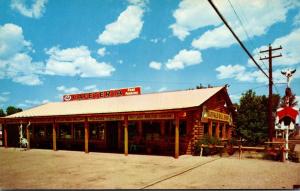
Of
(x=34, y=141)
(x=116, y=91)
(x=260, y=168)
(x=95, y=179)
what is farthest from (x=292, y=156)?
(x=34, y=141)

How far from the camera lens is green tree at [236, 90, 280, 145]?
25766mm

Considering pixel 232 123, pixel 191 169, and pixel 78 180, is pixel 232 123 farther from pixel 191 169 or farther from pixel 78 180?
pixel 78 180

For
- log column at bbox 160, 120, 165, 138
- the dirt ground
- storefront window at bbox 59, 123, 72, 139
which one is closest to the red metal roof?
the dirt ground

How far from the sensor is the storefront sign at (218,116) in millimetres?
20950

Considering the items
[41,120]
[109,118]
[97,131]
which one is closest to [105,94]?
[97,131]

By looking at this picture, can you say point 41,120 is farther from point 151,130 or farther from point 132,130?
point 151,130

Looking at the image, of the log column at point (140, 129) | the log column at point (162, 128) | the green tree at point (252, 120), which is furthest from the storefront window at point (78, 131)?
the green tree at point (252, 120)

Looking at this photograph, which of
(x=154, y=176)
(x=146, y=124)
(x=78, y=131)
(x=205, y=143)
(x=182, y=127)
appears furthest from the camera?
(x=78, y=131)

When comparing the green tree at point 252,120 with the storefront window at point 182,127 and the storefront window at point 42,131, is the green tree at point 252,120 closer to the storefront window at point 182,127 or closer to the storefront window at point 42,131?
the storefront window at point 182,127

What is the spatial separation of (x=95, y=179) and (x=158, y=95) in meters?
14.5

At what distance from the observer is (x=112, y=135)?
23516 mm

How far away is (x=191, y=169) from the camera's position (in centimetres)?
1273

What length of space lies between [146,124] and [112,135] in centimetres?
363

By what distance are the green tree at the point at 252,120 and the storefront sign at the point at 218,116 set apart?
1.53 meters
